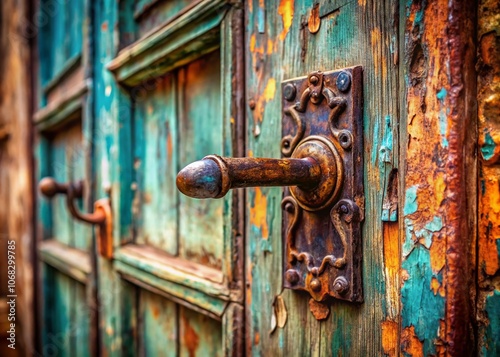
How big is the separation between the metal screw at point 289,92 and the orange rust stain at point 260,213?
0.14 meters

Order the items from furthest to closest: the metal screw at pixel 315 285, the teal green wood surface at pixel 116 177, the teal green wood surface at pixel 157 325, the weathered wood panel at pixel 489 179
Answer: the teal green wood surface at pixel 116 177 → the teal green wood surface at pixel 157 325 → the metal screw at pixel 315 285 → the weathered wood panel at pixel 489 179

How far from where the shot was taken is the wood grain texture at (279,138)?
43 centimetres

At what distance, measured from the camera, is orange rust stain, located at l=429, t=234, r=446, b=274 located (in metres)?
0.37

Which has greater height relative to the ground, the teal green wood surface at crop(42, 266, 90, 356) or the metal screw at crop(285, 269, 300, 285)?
the metal screw at crop(285, 269, 300, 285)

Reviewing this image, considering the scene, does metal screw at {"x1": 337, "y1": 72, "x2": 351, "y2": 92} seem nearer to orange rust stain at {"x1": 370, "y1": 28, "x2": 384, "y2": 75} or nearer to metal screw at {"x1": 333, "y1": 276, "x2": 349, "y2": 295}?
orange rust stain at {"x1": 370, "y1": 28, "x2": 384, "y2": 75}

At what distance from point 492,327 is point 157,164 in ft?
2.43

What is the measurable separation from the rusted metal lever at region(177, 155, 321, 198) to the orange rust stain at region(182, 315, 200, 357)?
481 mm

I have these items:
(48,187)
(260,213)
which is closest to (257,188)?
(260,213)

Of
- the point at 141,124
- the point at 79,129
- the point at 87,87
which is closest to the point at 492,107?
the point at 141,124

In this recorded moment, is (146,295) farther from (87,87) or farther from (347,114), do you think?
(347,114)

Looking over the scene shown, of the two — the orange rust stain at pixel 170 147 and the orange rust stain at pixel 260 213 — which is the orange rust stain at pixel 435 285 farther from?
the orange rust stain at pixel 170 147

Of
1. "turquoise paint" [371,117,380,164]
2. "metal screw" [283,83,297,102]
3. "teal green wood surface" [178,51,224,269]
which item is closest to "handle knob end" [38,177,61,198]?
"teal green wood surface" [178,51,224,269]

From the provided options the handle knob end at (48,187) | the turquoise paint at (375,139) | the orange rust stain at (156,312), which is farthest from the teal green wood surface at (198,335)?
the handle knob end at (48,187)

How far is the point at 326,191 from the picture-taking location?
47 centimetres
